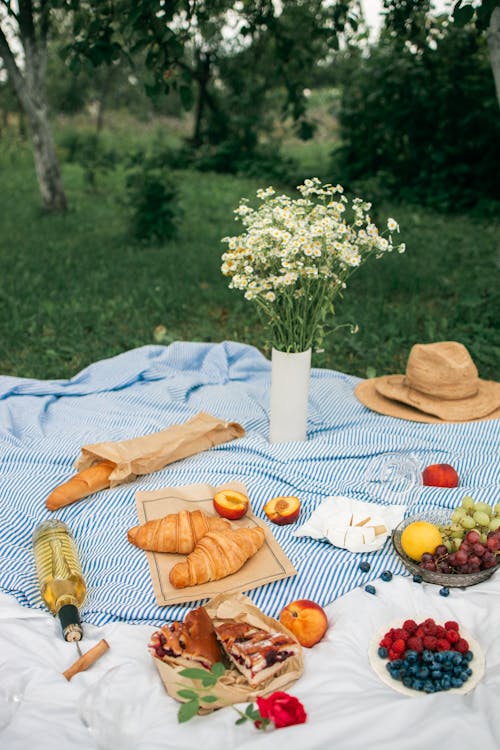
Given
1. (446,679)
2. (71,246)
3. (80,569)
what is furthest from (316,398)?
(71,246)

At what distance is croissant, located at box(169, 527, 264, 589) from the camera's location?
285 cm

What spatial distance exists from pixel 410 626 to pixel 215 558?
76cm

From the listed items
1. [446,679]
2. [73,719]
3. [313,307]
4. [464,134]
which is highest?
[464,134]

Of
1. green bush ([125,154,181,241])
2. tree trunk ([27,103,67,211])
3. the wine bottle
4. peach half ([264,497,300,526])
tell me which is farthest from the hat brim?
tree trunk ([27,103,67,211])

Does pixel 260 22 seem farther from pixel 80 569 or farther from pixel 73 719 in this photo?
pixel 73 719

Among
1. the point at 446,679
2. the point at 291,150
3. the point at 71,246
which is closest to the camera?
the point at 446,679

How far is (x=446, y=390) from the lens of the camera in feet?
13.8

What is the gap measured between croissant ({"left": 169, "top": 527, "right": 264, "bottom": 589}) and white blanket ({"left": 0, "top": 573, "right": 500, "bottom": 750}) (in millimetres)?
237

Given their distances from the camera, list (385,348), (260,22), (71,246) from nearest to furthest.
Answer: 1. (385,348)
2. (260,22)
3. (71,246)

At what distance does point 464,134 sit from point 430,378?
7883mm

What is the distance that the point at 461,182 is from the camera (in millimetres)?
10984

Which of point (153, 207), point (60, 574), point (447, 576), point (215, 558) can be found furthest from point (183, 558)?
point (153, 207)

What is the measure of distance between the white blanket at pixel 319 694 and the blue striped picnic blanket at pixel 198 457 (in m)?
0.19

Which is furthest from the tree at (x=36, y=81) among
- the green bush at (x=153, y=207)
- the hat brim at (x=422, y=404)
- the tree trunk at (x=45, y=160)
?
the hat brim at (x=422, y=404)
